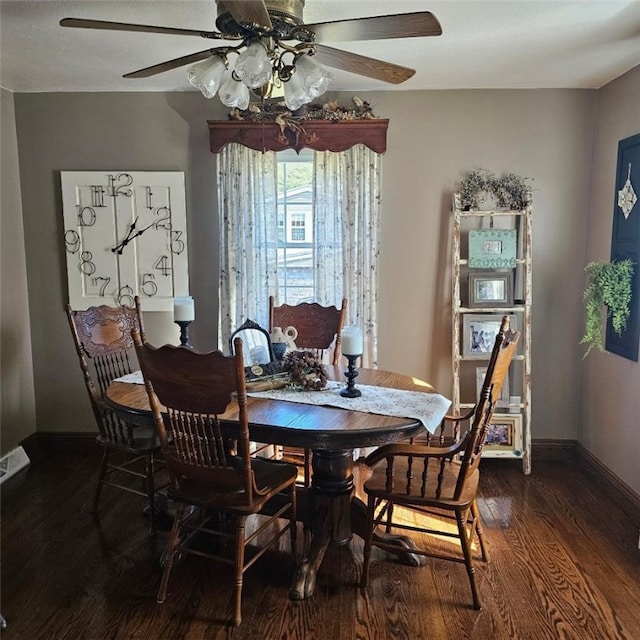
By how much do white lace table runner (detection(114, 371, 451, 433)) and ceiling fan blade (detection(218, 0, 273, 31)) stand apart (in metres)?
1.46

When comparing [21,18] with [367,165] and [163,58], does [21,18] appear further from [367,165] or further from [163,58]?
[367,165]

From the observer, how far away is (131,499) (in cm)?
320

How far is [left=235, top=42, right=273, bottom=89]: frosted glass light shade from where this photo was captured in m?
1.91

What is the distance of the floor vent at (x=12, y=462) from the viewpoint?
3.47 meters

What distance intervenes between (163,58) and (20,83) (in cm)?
118

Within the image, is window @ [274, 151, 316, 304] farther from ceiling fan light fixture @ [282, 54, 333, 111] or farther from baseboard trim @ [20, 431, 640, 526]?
baseboard trim @ [20, 431, 640, 526]

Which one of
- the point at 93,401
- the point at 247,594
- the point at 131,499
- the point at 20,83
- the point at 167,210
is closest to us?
the point at 247,594

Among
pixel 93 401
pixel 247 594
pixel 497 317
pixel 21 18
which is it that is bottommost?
pixel 247 594

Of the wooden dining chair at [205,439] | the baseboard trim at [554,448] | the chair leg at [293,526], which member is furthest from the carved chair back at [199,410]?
the baseboard trim at [554,448]

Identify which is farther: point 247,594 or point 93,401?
point 93,401

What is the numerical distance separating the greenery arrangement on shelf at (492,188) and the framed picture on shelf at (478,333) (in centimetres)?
74

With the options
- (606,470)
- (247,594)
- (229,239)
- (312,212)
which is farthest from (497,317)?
(247,594)

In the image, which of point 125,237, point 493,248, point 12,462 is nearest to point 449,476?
point 493,248

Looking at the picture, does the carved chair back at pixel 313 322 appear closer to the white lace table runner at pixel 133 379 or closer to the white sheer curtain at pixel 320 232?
the white sheer curtain at pixel 320 232
